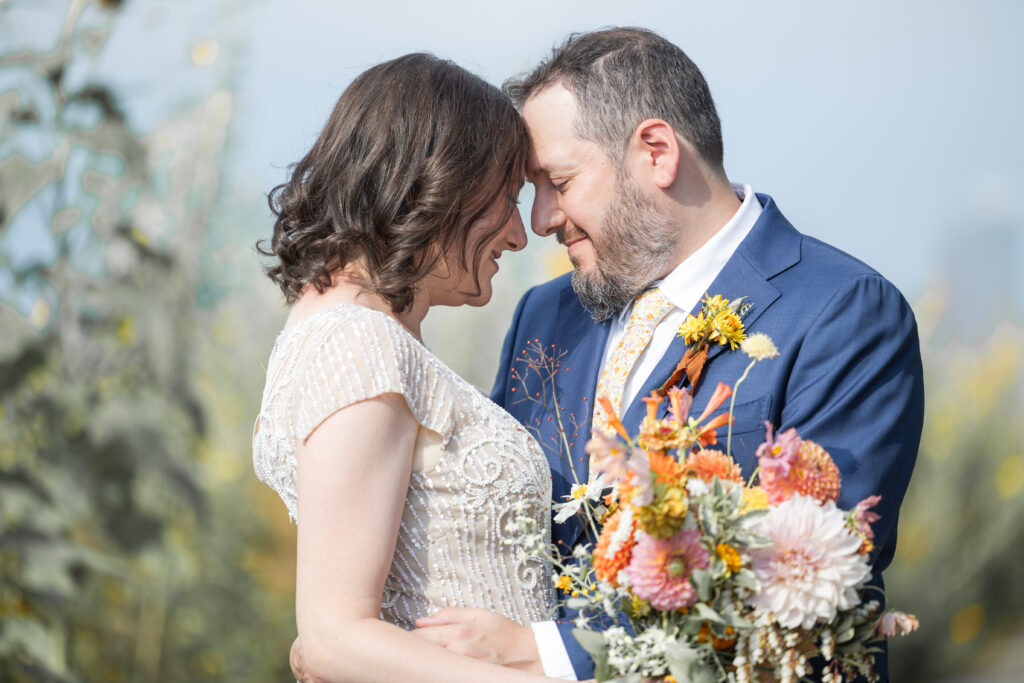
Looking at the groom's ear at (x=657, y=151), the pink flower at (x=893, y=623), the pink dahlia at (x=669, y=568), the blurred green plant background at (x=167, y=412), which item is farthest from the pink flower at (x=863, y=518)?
the blurred green plant background at (x=167, y=412)

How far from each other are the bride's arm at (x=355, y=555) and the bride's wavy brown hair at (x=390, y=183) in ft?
1.08

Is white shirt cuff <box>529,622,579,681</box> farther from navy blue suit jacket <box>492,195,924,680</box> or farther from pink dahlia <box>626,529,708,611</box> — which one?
pink dahlia <box>626,529,708,611</box>

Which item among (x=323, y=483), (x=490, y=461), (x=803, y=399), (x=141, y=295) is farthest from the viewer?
(x=141, y=295)

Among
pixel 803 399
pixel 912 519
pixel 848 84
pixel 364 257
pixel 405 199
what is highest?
pixel 848 84

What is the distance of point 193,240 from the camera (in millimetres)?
3764

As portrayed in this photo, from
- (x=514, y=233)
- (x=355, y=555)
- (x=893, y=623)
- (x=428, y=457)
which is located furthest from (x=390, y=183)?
(x=893, y=623)

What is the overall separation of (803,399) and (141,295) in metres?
2.67

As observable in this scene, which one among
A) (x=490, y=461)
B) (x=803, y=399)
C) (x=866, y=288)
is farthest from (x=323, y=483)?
(x=866, y=288)

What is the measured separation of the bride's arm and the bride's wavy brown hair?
1.08 feet

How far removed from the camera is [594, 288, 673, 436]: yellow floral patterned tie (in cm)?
220

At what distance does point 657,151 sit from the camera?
7.52 feet

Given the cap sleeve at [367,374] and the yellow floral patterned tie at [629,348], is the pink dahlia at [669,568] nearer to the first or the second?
the cap sleeve at [367,374]

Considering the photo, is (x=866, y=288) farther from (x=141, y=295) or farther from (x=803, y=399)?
(x=141, y=295)

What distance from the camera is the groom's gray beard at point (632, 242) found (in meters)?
2.31
